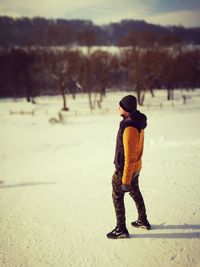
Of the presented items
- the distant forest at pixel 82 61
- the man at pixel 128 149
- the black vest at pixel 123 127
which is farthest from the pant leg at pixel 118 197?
the distant forest at pixel 82 61

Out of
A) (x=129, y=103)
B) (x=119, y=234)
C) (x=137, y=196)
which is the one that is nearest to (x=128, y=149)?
(x=129, y=103)

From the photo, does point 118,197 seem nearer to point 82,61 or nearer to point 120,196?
point 120,196

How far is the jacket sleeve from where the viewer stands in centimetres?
389

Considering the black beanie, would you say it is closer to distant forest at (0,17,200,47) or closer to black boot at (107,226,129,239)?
black boot at (107,226,129,239)

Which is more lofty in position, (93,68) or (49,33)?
(49,33)

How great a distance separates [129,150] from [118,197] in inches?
35.8

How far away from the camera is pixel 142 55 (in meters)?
43.7

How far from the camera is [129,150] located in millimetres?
3916

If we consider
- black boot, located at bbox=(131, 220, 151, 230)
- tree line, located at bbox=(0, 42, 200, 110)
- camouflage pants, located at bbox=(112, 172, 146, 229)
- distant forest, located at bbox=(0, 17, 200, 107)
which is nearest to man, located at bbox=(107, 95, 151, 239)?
camouflage pants, located at bbox=(112, 172, 146, 229)

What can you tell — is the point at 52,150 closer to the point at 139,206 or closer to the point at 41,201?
the point at 41,201

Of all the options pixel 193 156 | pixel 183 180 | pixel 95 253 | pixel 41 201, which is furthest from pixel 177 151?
pixel 95 253

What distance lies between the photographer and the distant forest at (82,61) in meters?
42.7

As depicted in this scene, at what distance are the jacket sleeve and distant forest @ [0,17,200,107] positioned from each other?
34.4 metres

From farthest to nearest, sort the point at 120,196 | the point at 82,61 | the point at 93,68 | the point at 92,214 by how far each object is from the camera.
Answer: the point at 93,68
the point at 82,61
the point at 92,214
the point at 120,196
